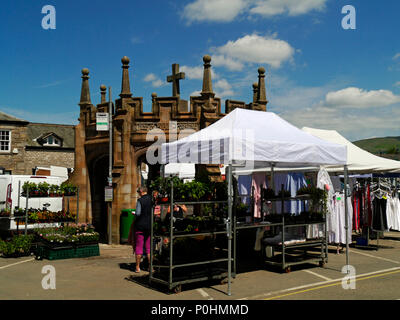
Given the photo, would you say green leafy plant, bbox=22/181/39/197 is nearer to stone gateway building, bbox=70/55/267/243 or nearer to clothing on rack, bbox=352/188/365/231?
stone gateway building, bbox=70/55/267/243

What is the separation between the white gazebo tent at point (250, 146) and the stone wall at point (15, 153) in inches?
1200

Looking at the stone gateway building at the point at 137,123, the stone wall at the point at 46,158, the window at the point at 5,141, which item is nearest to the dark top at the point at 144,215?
the stone gateway building at the point at 137,123

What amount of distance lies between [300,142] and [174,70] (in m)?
9.43

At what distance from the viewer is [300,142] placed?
8695 millimetres

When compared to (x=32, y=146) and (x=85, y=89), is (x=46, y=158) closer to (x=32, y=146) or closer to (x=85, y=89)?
(x=32, y=146)

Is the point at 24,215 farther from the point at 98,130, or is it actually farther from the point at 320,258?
the point at 320,258

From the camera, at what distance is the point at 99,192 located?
17469 mm

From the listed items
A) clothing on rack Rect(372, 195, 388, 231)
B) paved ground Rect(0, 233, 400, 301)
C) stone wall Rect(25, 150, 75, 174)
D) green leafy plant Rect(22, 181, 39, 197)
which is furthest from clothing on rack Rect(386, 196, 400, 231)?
stone wall Rect(25, 150, 75, 174)

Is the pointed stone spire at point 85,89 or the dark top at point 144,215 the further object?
the pointed stone spire at point 85,89

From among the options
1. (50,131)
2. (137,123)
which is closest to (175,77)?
(137,123)

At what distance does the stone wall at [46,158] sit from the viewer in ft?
136

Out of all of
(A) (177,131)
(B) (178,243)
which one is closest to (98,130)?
(A) (177,131)

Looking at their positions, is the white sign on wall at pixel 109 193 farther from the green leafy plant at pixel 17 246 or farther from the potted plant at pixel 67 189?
the green leafy plant at pixel 17 246
